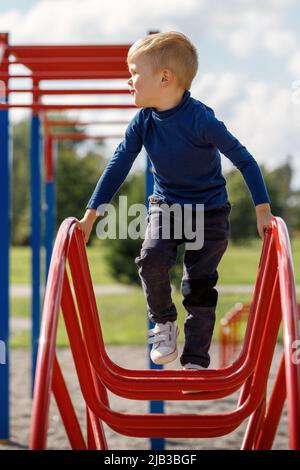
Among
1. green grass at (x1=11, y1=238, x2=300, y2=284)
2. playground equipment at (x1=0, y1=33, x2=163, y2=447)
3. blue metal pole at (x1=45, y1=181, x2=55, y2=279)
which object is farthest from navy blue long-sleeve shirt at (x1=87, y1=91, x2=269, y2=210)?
green grass at (x1=11, y1=238, x2=300, y2=284)

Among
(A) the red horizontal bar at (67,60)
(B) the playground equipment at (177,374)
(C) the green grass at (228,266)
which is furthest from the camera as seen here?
(C) the green grass at (228,266)

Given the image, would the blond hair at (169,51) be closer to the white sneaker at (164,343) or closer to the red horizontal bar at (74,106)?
the white sneaker at (164,343)

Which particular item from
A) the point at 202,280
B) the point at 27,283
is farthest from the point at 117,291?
the point at 202,280

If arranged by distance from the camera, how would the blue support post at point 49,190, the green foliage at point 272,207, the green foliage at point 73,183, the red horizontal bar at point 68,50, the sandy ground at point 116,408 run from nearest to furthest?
the red horizontal bar at point 68,50 < the sandy ground at point 116,408 < the blue support post at point 49,190 < the green foliage at point 272,207 < the green foliage at point 73,183

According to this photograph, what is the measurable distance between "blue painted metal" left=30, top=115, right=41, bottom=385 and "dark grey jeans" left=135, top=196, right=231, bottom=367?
11.9ft

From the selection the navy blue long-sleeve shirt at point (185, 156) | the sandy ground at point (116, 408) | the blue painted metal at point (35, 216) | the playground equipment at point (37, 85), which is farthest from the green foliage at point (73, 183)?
the navy blue long-sleeve shirt at point (185, 156)

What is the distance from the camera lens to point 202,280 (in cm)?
339

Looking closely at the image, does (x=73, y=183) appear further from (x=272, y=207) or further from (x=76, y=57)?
(x=76, y=57)

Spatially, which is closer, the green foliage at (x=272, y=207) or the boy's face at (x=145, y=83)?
the boy's face at (x=145, y=83)

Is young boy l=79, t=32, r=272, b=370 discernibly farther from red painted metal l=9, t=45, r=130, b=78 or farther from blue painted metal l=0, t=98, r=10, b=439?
blue painted metal l=0, t=98, r=10, b=439

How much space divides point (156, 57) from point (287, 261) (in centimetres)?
96

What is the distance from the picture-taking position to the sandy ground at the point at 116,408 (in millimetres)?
6156

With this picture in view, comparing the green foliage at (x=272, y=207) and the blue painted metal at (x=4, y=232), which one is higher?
the green foliage at (x=272, y=207)
